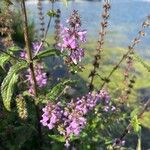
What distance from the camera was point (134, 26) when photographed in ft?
38.3

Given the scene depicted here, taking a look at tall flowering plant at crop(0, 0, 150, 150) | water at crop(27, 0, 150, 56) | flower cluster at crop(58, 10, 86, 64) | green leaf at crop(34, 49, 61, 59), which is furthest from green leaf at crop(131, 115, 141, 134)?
water at crop(27, 0, 150, 56)

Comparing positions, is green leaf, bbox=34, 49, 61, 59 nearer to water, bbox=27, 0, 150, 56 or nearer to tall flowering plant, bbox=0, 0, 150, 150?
tall flowering plant, bbox=0, 0, 150, 150

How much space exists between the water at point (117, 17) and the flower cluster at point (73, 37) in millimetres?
5273

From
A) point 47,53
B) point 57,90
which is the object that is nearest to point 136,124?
point 57,90

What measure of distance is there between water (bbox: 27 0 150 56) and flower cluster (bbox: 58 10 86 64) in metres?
5.27

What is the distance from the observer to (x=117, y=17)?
1264 centimetres

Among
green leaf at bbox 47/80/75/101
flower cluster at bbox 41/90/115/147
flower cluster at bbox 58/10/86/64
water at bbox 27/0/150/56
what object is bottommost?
flower cluster at bbox 41/90/115/147

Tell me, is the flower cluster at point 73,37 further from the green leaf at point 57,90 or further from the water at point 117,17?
the water at point 117,17

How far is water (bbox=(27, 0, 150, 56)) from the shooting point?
1028 cm

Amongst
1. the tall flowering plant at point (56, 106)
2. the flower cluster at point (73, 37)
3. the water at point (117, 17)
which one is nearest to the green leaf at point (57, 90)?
the tall flowering plant at point (56, 106)

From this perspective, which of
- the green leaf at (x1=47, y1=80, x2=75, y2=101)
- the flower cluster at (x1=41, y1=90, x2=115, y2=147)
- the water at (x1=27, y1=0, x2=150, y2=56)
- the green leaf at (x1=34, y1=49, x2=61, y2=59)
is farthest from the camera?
the water at (x1=27, y1=0, x2=150, y2=56)

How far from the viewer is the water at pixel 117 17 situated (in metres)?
10.3

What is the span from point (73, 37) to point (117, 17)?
954cm

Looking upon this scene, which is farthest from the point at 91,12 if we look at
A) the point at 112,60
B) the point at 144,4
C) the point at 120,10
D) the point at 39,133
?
the point at 39,133
